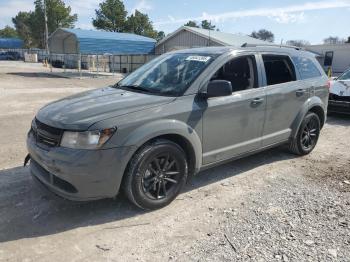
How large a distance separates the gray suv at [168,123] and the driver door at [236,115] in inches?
0.5

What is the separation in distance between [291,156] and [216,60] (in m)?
2.47

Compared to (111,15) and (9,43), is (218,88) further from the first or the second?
(9,43)

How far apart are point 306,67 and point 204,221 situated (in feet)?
11.2

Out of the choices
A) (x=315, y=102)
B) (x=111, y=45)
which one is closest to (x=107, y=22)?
(x=111, y=45)

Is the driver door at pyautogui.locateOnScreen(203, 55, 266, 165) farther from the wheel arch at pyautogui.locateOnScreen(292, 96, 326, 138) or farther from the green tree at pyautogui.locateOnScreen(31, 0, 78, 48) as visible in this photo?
the green tree at pyautogui.locateOnScreen(31, 0, 78, 48)

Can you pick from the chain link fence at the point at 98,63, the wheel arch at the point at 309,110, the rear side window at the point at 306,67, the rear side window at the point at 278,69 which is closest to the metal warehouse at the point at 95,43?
the chain link fence at the point at 98,63

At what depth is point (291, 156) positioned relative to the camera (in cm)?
595

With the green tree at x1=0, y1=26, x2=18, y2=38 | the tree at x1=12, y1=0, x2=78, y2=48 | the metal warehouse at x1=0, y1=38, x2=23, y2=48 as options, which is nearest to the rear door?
the metal warehouse at x1=0, y1=38, x2=23, y2=48

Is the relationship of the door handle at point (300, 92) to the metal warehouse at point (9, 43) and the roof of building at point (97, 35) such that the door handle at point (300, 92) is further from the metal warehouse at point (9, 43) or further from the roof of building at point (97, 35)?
the metal warehouse at point (9, 43)

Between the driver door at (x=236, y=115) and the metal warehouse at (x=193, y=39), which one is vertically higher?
the metal warehouse at (x=193, y=39)

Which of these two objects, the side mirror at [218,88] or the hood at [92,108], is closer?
the hood at [92,108]

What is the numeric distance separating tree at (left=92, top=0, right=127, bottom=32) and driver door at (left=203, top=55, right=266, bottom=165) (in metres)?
67.7

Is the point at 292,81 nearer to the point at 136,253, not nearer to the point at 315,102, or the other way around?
the point at 315,102

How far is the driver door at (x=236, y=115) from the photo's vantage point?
429 centimetres
